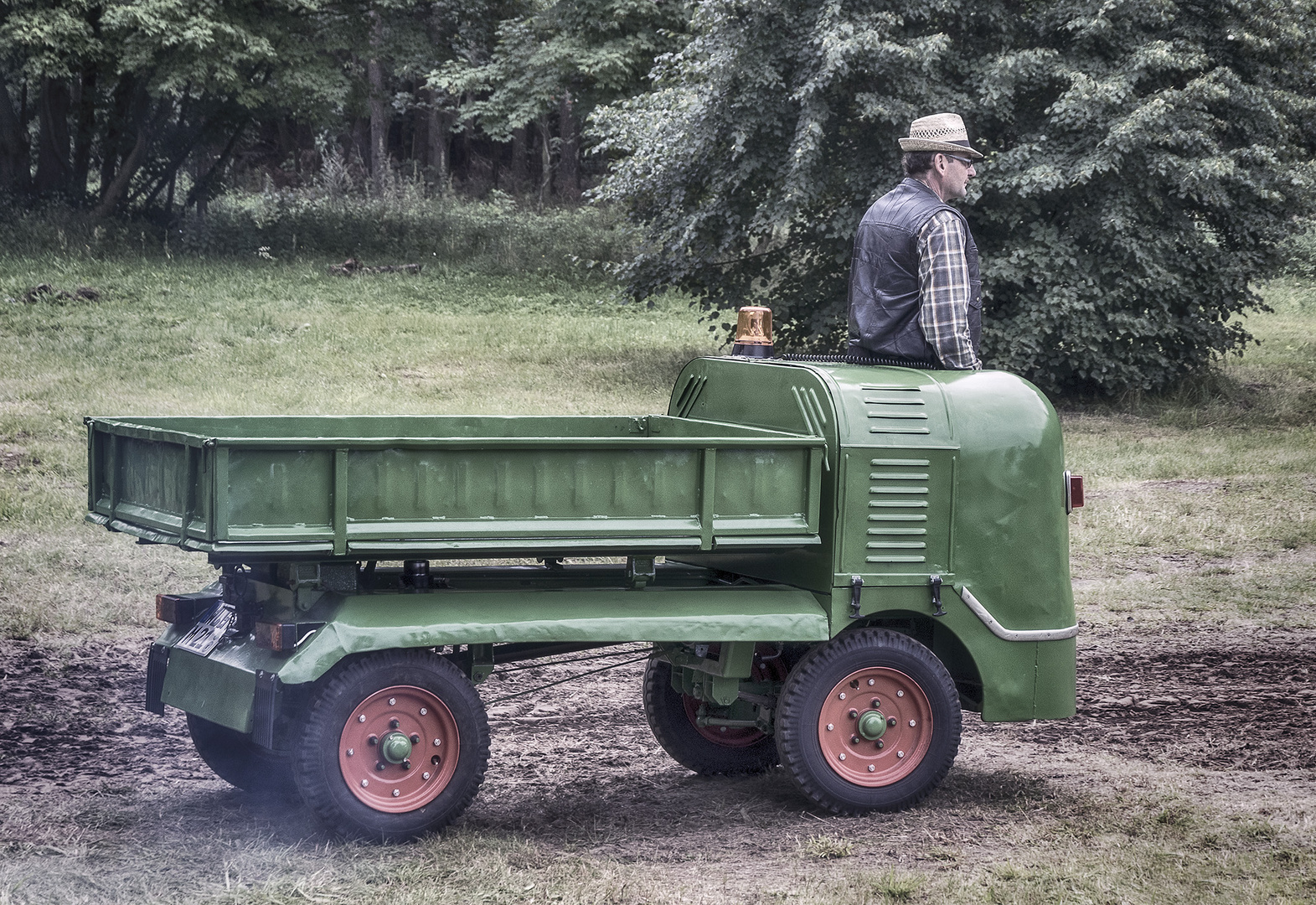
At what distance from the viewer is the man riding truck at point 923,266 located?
16.8 feet

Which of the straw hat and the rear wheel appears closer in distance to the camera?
the straw hat

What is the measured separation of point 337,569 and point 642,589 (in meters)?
0.99

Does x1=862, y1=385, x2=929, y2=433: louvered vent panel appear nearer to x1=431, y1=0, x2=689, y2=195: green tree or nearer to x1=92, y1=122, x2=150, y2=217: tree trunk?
x1=92, y1=122, x2=150, y2=217: tree trunk

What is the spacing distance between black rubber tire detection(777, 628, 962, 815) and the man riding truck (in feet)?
3.47

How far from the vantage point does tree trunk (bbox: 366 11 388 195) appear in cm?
2645

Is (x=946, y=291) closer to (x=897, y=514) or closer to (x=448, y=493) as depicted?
(x=897, y=514)

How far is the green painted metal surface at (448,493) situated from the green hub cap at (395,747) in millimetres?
555

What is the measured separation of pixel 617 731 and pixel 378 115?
31782 millimetres

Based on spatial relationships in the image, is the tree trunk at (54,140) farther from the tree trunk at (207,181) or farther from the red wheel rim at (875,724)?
the red wheel rim at (875,724)

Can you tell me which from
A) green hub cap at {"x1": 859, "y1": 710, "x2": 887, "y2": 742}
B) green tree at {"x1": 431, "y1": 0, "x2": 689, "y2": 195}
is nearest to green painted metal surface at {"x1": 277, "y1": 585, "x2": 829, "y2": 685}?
green hub cap at {"x1": 859, "y1": 710, "x2": 887, "y2": 742}

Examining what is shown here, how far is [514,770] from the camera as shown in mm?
5406

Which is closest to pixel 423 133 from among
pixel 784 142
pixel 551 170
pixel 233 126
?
pixel 551 170

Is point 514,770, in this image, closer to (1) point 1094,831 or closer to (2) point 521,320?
(1) point 1094,831

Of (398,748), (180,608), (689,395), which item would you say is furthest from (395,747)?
(689,395)
